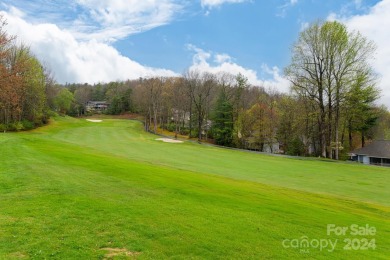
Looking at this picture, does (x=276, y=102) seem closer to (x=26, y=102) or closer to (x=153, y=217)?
(x=26, y=102)

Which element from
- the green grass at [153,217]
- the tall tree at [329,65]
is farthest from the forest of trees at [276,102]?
the green grass at [153,217]

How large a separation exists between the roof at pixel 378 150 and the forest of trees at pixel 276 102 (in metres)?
3.86

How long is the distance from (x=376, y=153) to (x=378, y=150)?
768 millimetres

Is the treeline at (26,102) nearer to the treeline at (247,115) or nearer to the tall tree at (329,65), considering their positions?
the treeline at (247,115)

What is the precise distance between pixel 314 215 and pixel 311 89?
35189 millimetres

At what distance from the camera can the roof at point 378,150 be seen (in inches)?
2190

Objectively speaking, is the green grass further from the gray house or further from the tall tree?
the gray house

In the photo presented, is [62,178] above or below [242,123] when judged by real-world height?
below

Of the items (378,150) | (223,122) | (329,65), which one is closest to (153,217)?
(329,65)

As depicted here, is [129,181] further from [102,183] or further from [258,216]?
[258,216]

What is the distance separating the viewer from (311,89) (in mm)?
43125

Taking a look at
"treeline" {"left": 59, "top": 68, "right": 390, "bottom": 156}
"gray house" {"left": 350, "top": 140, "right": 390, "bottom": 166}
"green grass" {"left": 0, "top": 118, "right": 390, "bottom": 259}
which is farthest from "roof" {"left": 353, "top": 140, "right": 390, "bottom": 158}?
"green grass" {"left": 0, "top": 118, "right": 390, "bottom": 259}

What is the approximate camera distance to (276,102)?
6331 centimetres

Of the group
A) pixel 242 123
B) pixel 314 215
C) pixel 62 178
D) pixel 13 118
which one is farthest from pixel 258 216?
pixel 13 118
